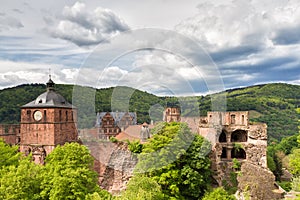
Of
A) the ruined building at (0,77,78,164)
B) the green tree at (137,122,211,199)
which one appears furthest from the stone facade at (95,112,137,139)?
the green tree at (137,122,211,199)

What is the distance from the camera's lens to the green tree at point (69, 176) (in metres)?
25.4

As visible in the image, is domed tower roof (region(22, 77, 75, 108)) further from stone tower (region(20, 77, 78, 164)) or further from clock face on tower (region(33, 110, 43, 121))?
clock face on tower (region(33, 110, 43, 121))

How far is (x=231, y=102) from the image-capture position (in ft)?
309

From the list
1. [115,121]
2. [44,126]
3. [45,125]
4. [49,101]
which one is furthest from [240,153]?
[115,121]

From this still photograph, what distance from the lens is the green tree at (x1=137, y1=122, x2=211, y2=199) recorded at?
3019 cm

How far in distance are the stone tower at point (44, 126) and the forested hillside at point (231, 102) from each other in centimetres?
271

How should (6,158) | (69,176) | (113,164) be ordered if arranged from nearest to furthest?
1. (69,176)
2. (6,158)
3. (113,164)

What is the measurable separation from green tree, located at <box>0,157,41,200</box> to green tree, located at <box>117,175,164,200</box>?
707 centimetres

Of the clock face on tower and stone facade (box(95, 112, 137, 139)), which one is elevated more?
the clock face on tower

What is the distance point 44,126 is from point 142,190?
65.7 ft

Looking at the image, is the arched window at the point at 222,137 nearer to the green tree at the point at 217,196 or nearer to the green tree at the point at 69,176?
the green tree at the point at 217,196

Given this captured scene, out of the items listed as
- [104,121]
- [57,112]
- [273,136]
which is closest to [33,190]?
[57,112]

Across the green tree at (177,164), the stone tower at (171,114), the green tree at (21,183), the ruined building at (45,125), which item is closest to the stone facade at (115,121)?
the stone tower at (171,114)

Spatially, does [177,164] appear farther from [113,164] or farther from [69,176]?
[69,176]
